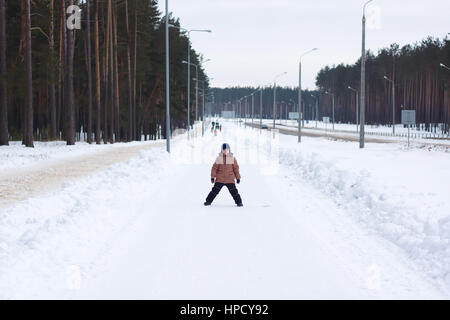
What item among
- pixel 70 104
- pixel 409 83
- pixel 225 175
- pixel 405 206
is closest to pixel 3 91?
pixel 70 104

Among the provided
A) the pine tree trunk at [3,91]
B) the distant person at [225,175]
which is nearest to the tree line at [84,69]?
the pine tree trunk at [3,91]

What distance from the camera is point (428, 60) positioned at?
314 ft

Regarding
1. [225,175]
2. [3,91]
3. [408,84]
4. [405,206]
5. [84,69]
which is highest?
[408,84]

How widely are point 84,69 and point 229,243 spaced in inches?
1917

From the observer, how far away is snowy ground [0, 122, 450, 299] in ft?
19.3

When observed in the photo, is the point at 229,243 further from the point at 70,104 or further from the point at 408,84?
the point at 408,84

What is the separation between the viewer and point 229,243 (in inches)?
322

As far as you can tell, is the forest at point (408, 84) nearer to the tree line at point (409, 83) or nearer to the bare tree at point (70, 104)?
the tree line at point (409, 83)

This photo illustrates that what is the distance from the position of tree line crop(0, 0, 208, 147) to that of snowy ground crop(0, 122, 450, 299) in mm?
20972

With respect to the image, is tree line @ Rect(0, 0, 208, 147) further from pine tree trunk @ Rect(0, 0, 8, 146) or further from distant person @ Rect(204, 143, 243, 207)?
distant person @ Rect(204, 143, 243, 207)

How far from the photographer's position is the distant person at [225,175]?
12.1m
